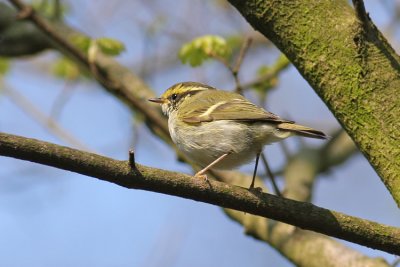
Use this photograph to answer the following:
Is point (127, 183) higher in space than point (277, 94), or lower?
lower

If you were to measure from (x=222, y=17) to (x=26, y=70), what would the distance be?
312 centimetres

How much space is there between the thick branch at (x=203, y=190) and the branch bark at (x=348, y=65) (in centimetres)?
25

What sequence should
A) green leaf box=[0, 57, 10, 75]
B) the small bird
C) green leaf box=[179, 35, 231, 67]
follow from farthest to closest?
green leaf box=[0, 57, 10, 75], green leaf box=[179, 35, 231, 67], the small bird

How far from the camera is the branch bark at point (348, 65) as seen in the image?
256 centimetres

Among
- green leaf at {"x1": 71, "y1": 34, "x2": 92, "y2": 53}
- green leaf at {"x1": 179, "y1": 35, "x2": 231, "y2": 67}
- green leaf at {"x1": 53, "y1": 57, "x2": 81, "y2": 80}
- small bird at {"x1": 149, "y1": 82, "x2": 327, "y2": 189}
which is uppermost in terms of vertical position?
green leaf at {"x1": 53, "y1": 57, "x2": 81, "y2": 80}

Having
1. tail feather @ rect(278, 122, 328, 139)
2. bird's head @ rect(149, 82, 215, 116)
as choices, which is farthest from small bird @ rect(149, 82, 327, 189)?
bird's head @ rect(149, 82, 215, 116)

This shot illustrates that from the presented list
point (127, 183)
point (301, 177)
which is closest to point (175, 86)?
point (301, 177)

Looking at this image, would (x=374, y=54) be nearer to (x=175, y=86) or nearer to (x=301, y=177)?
(x=301, y=177)

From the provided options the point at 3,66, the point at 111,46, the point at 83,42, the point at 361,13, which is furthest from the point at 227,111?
the point at 3,66

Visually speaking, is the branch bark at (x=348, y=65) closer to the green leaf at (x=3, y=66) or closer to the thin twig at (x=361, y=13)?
the thin twig at (x=361, y=13)

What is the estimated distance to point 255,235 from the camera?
3.94 m

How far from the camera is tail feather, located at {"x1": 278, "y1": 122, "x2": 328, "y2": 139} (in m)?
→ 3.12

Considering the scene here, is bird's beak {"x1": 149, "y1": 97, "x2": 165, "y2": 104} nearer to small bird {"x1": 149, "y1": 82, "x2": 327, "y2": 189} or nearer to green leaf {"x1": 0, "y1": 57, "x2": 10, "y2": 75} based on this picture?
small bird {"x1": 149, "y1": 82, "x2": 327, "y2": 189}

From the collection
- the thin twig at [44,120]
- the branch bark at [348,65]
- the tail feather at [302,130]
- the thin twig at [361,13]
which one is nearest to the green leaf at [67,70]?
the thin twig at [44,120]
